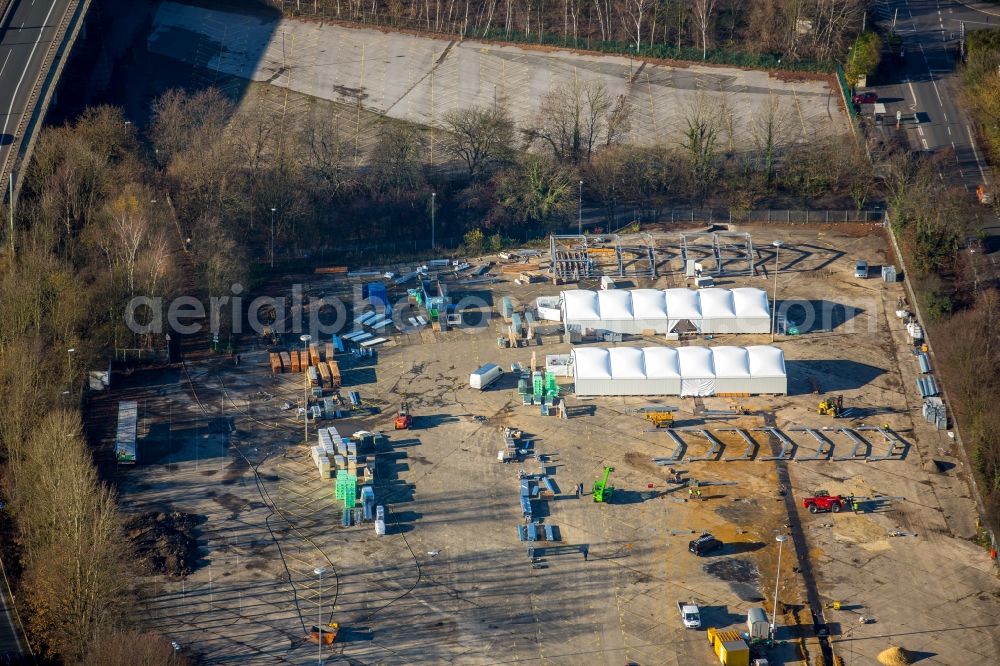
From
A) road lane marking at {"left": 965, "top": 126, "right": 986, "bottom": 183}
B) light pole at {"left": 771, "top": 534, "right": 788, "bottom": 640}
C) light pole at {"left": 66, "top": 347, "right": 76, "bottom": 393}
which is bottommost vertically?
light pole at {"left": 771, "top": 534, "right": 788, "bottom": 640}

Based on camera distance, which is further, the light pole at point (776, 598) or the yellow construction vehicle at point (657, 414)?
the yellow construction vehicle at point (657, 414)

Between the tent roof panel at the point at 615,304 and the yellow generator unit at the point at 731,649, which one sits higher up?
the tent roof panel at the point at 615,304

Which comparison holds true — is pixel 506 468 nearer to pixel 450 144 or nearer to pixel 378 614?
pixel 378 614

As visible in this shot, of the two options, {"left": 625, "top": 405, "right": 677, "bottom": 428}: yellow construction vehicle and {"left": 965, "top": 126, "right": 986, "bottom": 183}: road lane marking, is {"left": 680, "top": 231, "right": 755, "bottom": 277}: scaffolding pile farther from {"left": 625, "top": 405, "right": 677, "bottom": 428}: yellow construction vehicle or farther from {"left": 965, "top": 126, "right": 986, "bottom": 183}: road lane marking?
{"left": 965, "top": 126, "right": 986, "bottom": 183}: road lane marking

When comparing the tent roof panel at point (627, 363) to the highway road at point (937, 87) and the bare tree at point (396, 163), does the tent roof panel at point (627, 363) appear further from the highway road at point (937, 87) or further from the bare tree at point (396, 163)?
the highway road at point (937, 87)

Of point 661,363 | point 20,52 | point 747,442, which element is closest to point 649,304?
point 661,363

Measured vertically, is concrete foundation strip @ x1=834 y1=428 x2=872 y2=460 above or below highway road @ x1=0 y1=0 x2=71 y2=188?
below

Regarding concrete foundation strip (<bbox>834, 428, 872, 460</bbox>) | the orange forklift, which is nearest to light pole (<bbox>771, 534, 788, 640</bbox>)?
concrete foundation strip (<bbox>834, 428, 872, 460</bbox>)

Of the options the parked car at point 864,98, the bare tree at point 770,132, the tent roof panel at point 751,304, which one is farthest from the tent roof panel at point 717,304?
the parked car at point 864,98
